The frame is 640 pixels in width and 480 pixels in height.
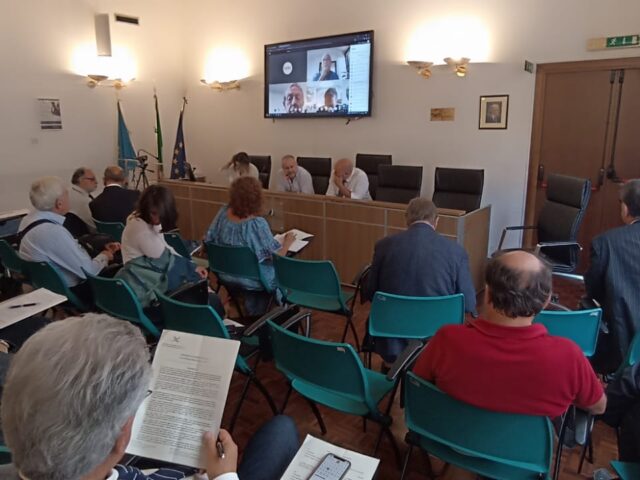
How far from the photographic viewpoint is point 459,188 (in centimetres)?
502

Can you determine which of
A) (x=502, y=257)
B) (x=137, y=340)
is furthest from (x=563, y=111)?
(x=137, y=340)

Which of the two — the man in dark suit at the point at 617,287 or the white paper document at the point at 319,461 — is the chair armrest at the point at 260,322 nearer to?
the white paper document at the point at 319,461

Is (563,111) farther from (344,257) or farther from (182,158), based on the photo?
(182,158)

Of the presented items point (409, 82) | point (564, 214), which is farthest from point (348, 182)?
point (564, 214)

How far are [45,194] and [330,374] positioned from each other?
221 centimetres

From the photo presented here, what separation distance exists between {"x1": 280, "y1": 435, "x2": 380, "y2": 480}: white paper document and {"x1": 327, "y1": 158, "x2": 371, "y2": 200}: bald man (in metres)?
3.99

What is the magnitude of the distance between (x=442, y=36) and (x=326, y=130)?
6.08ft

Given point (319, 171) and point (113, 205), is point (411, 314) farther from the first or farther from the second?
point (319, 171)

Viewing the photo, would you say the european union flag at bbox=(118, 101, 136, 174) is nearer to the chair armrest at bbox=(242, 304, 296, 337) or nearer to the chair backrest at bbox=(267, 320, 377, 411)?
the chair armrest at bbox=(242, 304, 296, 337)

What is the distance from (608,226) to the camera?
16.3 ft

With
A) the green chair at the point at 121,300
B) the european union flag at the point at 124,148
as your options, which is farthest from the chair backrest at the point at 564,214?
the european union flag at the point at 124,148

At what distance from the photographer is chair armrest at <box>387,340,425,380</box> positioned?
1.90 meters

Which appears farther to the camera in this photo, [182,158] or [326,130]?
[182,158]

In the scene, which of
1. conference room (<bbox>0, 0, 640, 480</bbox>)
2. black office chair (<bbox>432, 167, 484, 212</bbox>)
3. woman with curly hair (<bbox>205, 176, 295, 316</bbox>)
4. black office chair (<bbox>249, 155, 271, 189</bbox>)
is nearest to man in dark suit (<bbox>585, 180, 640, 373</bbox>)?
conference room (<bbox>0, 0, 640, 480</bbox>)
